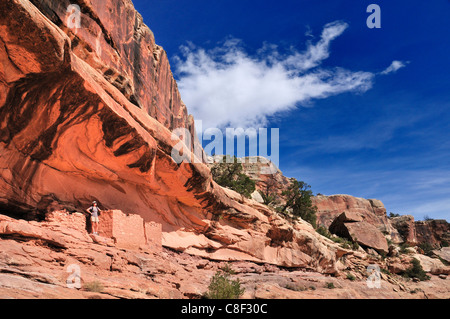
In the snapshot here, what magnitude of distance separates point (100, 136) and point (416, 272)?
42.2 meters

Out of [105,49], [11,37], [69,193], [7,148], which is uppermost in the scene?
[105,49]

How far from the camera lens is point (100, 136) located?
39.1 feet

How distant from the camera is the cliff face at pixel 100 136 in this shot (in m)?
9.01

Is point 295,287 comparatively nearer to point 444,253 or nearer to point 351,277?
point 351,277

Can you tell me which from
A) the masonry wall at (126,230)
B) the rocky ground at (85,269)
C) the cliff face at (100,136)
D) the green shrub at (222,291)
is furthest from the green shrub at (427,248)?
the masonry wall at (126,230)

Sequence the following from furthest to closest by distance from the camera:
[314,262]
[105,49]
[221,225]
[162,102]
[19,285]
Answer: [314,262] < [162,102] < [221,225] < [105,49] < [19,285]

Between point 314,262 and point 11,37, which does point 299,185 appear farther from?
point 11,37

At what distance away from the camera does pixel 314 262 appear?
2823 cm

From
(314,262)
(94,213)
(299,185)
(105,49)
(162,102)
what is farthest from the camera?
(299,185)

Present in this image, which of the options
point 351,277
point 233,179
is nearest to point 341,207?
point 351,277

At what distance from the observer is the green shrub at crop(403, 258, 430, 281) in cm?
3897
